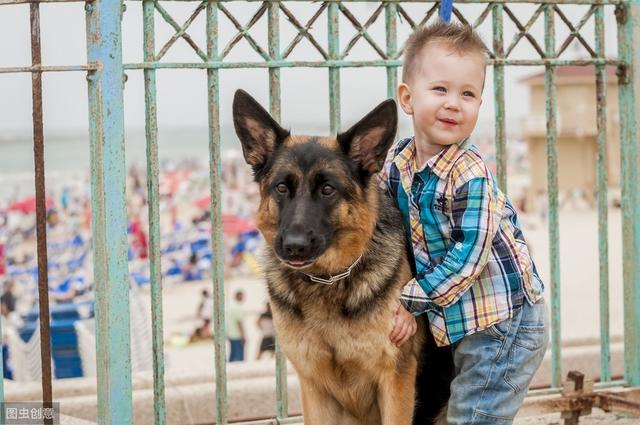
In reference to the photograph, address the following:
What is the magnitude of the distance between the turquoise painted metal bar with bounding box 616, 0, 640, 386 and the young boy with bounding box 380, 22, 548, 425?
140 centimetres

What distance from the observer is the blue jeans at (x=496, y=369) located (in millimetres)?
3396

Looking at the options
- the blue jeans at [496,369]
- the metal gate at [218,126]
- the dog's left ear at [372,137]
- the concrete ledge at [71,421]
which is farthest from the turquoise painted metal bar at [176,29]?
→ the concrete ledge at [71,421]

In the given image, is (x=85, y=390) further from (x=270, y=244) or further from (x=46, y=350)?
(x=270, y=244)

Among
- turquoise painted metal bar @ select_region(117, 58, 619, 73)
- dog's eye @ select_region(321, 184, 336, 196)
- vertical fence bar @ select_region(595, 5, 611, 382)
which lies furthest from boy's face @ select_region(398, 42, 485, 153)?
vertical fence bar @ select_region(595, 5, 611, 382)

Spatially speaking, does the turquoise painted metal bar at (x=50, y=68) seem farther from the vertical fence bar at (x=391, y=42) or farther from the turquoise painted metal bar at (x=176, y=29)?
the vertical fence bar at (x=391, y=42)

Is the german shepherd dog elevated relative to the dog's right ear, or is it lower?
lower

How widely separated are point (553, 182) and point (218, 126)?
6.40ft

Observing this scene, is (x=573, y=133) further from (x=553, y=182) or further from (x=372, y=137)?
(x=372, y=137)

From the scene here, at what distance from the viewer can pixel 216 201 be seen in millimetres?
4129

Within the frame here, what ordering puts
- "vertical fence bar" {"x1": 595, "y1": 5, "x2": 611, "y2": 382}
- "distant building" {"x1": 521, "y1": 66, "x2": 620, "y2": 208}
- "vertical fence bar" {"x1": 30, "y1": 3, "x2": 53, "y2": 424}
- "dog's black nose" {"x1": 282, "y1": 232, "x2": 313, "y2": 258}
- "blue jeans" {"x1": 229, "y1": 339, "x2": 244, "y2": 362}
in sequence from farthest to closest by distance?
"distant building" {"x1": 521, "y1": 66, "x2": 620, "y2": 208} < "blue jeans" {"x1": 229, "y1": 339, "x2": 244, "y2": 362} < "vertical fence bar" {"x1": 595, "y1": 5, "x2": 611, "y2": 382} < "vertical fence bar" {"x1": 30, "y1": 3, "x2": 53, "y2": 424} < "dog's black nose" {"x1": 282, "y1": 232, "x2": 313, "y2": 258}

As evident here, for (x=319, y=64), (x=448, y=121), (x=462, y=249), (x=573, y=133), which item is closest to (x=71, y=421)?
(x=319, y=64)

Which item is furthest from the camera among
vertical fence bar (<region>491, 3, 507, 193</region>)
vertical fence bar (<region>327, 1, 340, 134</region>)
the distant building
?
the distant building

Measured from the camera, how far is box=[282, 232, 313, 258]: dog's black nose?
10.5 ft

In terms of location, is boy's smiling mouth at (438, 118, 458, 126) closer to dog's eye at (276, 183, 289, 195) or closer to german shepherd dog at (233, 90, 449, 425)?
german shepherd dog at (233, 90, 449, 425)
